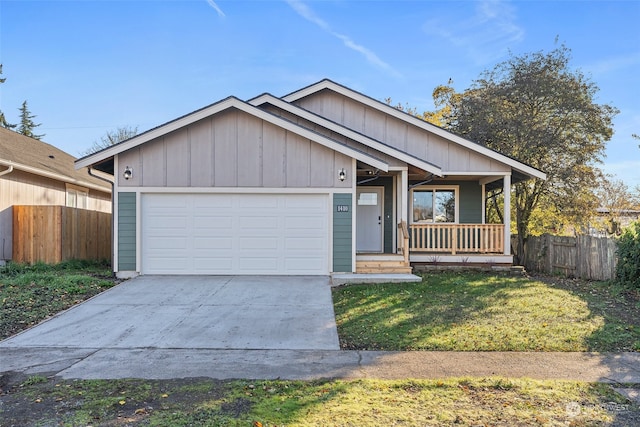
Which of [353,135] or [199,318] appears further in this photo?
[353,135]

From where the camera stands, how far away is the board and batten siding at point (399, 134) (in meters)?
12.5

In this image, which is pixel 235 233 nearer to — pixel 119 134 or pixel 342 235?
pixel 342 235

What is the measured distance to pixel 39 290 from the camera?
8398 millimetres

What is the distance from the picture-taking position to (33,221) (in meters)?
11.7

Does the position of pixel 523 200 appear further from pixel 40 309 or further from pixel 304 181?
pixel 40 309

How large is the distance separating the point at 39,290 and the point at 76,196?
8568mm

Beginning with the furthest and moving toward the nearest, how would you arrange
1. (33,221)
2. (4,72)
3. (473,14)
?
1. (4,72)
2. (473,14)
3. (33,221)

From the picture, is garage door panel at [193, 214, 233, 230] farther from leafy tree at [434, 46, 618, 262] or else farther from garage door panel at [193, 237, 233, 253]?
leafy tree at [434, 46, 618, 262]

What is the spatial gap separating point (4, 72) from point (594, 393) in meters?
35.0

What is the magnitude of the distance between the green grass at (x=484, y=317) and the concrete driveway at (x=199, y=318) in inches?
25.1

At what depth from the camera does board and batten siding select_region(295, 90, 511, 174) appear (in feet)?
41.1

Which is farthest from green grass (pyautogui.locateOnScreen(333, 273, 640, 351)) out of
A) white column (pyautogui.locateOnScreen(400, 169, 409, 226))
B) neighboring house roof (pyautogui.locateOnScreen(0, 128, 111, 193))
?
neighboring house roof (pyautogui.locateOnScreen(0, 128, 111, 193))

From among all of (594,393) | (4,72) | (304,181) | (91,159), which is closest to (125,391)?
(594,393)

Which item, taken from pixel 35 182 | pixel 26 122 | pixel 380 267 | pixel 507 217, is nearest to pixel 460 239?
pixel 507 217
